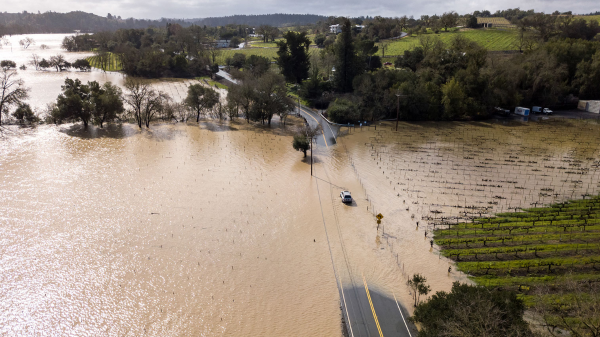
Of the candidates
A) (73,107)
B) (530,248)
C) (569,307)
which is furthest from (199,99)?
(569,307)

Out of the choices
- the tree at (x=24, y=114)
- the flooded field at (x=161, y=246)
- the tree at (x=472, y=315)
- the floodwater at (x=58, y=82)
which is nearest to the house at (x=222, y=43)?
the floodwater at (x=58, y=82)

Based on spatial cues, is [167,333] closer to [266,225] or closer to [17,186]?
[266,225]

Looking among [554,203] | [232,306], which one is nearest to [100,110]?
[232,306]

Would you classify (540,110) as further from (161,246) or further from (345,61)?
(161,246)

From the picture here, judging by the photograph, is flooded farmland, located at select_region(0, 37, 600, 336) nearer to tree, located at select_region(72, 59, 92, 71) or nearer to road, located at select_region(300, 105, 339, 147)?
road, located at select_region(300, 105, 339, 147)

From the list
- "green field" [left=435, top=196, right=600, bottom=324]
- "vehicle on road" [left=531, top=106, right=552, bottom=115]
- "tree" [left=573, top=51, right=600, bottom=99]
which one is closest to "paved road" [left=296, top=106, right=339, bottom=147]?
"green field" [left=435, top=196, right=600, bottom=324]

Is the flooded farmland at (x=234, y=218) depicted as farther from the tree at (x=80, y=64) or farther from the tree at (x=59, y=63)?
the tree at (x=59, y=63)

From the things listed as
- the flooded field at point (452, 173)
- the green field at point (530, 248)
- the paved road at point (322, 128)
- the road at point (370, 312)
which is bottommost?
the road at point (370, 312)
